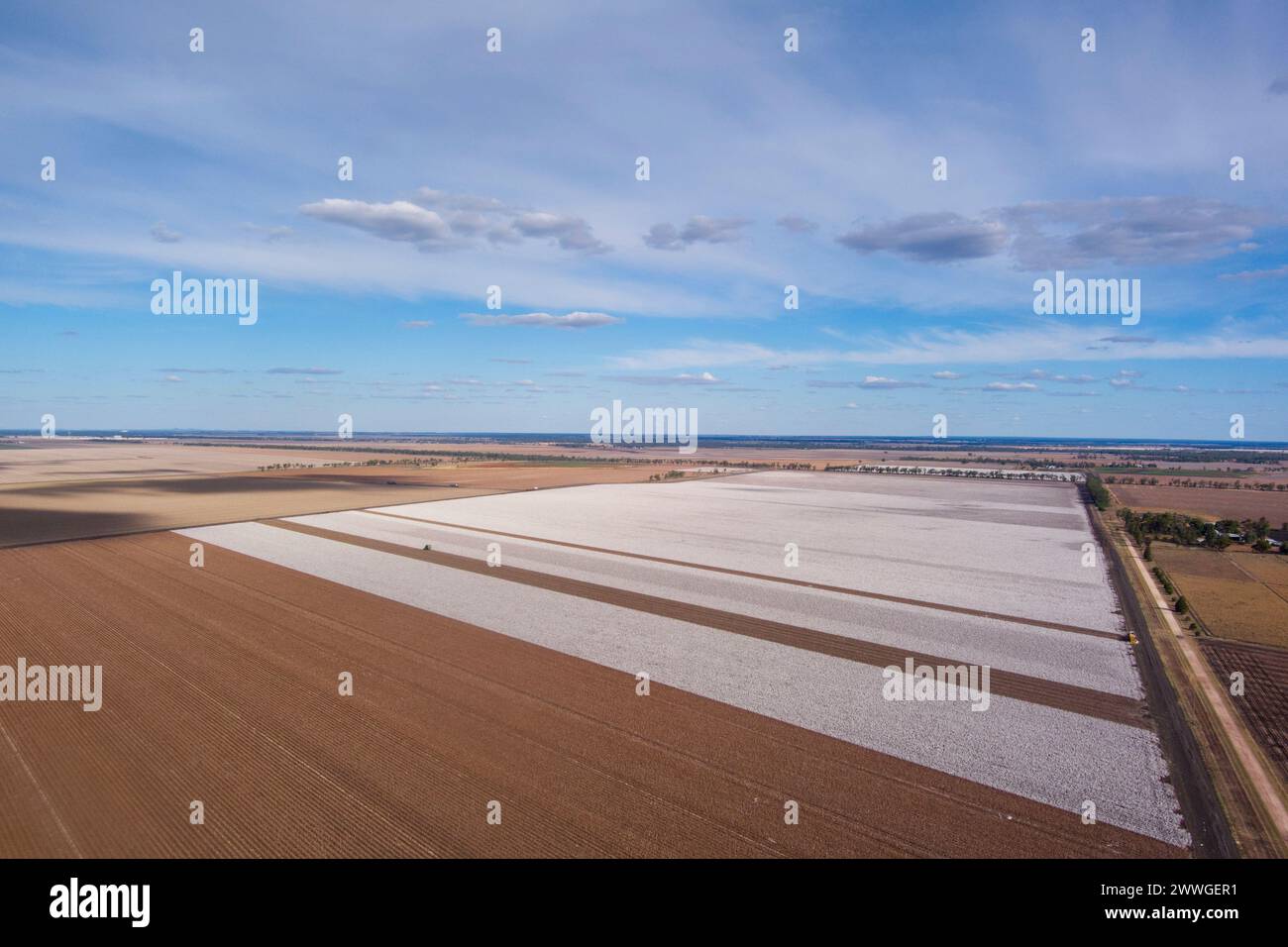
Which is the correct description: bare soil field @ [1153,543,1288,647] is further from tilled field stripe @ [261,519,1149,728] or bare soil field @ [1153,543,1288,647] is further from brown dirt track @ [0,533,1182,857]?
brown dirt track @ [0,533,1182,857]

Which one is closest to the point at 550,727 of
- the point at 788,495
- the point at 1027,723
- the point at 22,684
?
the point at 1027,723

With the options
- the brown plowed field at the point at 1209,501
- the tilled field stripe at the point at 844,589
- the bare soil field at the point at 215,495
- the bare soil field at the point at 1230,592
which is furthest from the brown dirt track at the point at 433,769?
the brown plowed field at the point at 1209,501

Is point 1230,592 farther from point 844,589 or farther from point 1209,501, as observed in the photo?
point 1209,501

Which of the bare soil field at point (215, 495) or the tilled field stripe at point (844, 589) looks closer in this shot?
the tilled field stripe at point (844, 589)

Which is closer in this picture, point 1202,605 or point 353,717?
point 353,717

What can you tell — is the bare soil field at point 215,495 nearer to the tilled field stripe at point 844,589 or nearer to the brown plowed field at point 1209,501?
the tilled field stripe at point 844,589

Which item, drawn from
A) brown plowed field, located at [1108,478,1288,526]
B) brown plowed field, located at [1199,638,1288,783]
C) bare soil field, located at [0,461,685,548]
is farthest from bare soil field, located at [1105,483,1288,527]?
bare soil field, located at [0,461,685,548]
